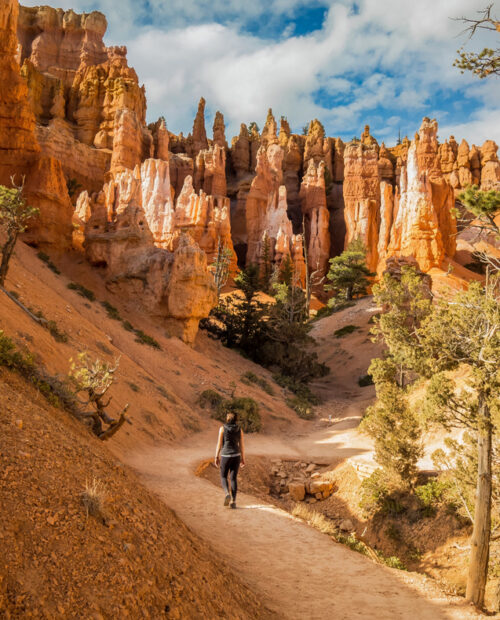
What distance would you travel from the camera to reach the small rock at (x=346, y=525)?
1116 cm

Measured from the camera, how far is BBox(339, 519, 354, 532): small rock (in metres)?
11.2

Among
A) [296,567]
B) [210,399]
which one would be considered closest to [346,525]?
[296,567]

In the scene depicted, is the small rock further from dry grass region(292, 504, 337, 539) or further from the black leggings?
the black leggings

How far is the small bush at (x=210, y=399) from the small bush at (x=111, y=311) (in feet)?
20.6

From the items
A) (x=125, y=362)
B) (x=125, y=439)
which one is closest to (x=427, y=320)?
(x=125, y=439)

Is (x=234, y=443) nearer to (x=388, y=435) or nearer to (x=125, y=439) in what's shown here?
(x=125, y=439)

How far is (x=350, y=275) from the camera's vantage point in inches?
1875

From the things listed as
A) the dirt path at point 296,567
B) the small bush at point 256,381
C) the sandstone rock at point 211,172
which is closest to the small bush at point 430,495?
the dirt path at point 296,567

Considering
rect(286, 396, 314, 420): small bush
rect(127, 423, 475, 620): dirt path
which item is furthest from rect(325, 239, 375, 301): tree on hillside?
rect(127, 423, 475, 620): dirt path

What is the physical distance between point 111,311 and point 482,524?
1860 centimetres

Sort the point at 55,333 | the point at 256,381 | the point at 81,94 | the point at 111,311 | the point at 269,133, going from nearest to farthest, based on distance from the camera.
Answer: the point at 55,333 < the point at 111,311 < the point at 256,381 < the point at 81,94 < the point at 269,133

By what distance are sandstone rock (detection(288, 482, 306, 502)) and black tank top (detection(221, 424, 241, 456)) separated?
4996 millimetres

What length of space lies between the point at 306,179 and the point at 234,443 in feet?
191

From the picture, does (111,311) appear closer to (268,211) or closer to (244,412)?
(244,412)
